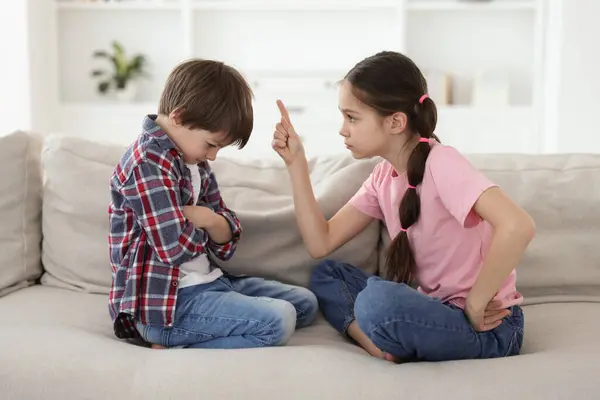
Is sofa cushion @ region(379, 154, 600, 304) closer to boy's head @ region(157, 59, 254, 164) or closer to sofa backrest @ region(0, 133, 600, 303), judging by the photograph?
sofa backrest @ region(0, 133, 600, 303)

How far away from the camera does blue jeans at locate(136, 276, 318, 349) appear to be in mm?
1457

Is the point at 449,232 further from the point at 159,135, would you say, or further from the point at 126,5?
the point at 126,5

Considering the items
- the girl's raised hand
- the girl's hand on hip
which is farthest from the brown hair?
the girl's hand on hip

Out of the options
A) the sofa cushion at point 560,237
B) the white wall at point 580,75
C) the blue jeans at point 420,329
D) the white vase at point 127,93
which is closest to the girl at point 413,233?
the blue jeans at point 420,329

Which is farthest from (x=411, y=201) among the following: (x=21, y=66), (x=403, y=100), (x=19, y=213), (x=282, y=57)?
(x=282, y=57)

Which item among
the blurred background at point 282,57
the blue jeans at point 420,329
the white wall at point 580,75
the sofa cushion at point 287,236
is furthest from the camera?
the blurred background at point 282,57

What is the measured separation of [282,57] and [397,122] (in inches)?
120

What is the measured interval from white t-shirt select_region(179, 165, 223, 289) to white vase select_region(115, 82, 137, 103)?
2.88 metres

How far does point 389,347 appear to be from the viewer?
136cm

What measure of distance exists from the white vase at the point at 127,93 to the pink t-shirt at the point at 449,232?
10.0 feet

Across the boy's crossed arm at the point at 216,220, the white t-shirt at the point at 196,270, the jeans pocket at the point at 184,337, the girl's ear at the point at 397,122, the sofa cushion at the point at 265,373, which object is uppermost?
the girl's ear at the point at 397,122

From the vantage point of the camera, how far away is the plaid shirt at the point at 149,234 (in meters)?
1.46

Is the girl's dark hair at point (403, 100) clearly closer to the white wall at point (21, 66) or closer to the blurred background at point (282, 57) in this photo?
the blurred background at point (282, 57)

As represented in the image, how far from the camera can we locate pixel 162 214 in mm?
1457
